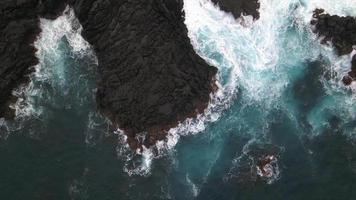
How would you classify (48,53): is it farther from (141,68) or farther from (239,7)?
(239,7)

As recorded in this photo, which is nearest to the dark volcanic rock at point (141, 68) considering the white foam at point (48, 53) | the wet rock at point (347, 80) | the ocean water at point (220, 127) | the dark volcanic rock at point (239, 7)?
the ocean water at point (220, 127)

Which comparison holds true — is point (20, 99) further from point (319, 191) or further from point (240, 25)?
point (319, 191)

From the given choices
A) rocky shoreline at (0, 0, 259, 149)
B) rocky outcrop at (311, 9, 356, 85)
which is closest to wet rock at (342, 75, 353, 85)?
rocky outcrop at (311, 9, 356, 85)

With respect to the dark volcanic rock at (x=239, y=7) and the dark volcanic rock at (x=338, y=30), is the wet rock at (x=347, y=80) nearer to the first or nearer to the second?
the dark volcanic rock at (x=338, y=30)

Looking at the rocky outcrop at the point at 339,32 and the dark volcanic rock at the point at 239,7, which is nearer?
the rocky outcrop at the point at 339,32

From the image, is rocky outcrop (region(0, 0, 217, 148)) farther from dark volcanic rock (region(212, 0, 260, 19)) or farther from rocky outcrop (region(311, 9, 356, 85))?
rocky outcrop (region(311, 9, 356, 85))

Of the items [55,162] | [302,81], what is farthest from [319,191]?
[55,162]
